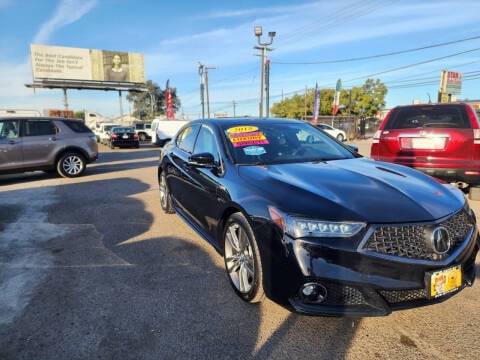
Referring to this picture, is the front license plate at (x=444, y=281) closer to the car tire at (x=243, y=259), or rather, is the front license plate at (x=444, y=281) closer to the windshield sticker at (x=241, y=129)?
the car tire at (x=243, y=259)

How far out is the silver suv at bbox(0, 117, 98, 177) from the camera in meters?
8.95

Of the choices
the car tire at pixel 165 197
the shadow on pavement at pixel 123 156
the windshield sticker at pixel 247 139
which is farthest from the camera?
the shadow on pavement at pixel 123 156

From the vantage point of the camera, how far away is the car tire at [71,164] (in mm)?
9891

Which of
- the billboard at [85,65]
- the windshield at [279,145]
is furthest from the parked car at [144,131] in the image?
the windshield at [279,145]

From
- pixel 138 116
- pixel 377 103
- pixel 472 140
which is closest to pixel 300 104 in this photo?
pixel 377 103

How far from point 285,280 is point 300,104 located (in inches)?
2744

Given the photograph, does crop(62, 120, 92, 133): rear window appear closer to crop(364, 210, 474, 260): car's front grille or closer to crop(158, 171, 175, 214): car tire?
crop(158, 171, 175, 214): car tire

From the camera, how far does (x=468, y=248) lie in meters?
2.58

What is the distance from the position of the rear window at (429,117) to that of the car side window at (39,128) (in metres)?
8.42

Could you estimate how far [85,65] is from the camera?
4122cm

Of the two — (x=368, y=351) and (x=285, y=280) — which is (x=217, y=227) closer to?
(x=285, y=280)

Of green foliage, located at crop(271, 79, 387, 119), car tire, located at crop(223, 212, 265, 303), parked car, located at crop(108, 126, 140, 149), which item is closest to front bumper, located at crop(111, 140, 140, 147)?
parked car, located at crop(108, 126, 140, 149)

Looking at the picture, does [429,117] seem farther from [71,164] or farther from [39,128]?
[39,128]

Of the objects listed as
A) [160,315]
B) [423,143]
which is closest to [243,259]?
[160,315]
